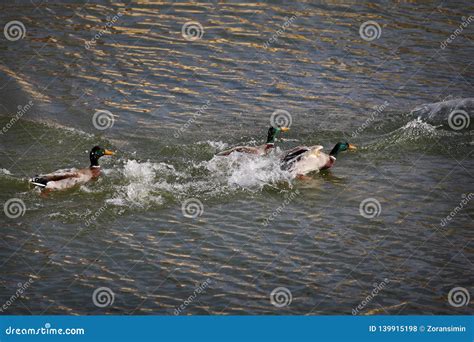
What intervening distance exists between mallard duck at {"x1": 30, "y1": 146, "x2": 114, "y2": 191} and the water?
6.3 inches

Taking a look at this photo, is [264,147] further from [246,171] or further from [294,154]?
[246,171]

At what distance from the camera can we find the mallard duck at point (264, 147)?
16.2m

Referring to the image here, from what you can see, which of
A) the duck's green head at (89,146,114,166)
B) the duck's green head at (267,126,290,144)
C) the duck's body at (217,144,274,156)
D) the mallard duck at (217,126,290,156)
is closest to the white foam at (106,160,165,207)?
the duck's green head at (89,146,114,166)

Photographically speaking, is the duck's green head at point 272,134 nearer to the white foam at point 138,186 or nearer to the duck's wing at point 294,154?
the duck's wing at point 294,154

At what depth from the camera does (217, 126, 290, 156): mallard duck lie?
53.3 ft

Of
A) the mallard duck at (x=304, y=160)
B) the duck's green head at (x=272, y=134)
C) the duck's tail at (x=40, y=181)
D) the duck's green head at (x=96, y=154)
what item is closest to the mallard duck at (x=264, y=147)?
the duck's green head at (x=272, y=134)

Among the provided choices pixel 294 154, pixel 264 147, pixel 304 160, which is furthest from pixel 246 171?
pixel 264 147

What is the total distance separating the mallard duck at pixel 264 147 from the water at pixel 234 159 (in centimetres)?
21

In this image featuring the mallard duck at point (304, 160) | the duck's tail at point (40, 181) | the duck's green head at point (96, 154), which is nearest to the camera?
the duck's tail at point (40, 181)

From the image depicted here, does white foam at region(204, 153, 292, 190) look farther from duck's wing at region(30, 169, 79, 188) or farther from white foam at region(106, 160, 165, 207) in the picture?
duck's wing at region(30, 169, 79, 188)

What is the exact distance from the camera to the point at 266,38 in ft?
70.4

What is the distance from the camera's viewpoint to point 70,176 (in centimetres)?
1524

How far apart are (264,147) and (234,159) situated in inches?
42.1

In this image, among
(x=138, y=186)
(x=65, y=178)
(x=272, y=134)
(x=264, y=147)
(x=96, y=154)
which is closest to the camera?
(x=138, y=186)
